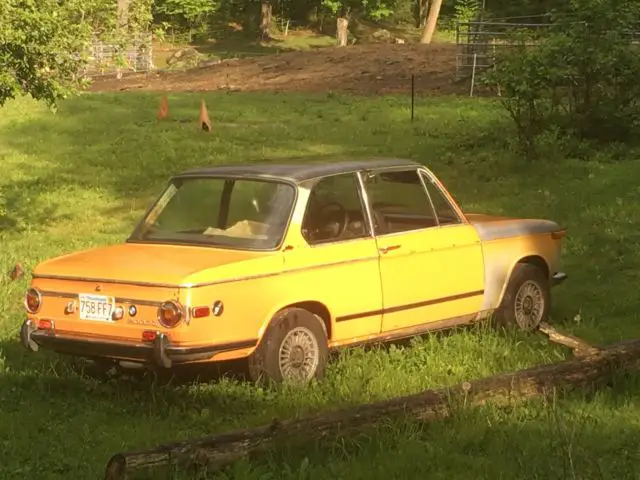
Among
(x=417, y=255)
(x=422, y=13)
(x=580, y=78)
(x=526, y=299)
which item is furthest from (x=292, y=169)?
(x=422, y=13)

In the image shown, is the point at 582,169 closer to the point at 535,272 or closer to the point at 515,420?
the point at 535,272

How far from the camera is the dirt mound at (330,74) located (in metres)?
35.3

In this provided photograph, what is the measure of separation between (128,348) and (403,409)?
1.88 metres

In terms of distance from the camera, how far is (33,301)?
745cm

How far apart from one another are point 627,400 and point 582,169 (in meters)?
12.1

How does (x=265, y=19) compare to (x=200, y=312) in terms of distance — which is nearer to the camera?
(x=200, y=312)

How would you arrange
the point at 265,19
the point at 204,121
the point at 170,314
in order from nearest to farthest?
the point at 170,314 < the point at 204,121 < the point at 265,19

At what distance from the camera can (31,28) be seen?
11453 mm

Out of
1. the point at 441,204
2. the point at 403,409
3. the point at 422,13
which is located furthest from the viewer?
the point at 422,13

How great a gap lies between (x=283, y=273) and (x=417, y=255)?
1.43m

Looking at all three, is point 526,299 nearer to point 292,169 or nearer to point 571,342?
point 571,342

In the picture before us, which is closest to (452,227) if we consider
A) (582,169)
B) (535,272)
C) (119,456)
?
(535,272)

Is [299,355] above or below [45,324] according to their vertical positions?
below

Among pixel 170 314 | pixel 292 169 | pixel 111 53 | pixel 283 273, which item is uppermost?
pixel 111 53
